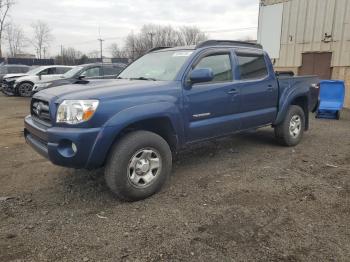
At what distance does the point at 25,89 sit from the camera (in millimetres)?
16156

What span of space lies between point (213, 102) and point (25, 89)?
14.2 m

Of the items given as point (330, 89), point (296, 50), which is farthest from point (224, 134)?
point (296, 50)

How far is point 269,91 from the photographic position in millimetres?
5562

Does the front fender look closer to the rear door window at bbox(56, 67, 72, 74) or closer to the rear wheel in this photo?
the rear door window at bbox(56, 67, 72, 74)

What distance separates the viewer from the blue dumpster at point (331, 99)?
1000cm

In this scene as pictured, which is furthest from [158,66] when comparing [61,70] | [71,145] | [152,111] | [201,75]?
[61,70]

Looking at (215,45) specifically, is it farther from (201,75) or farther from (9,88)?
(9,88)

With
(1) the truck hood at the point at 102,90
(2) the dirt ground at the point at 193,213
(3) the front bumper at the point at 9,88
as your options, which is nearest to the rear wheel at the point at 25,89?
(3) the front bumper at the point at 9,88

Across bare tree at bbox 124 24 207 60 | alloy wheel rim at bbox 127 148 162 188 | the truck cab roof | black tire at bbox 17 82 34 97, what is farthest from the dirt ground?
bare tree at bbox 124 24 207 60

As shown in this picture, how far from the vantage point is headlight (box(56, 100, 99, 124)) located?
→ 133 inches

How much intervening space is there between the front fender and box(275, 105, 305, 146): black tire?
296 cm

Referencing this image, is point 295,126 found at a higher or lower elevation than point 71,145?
lower

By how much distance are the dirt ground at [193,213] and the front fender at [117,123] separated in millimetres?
640

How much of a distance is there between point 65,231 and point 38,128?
130cm
